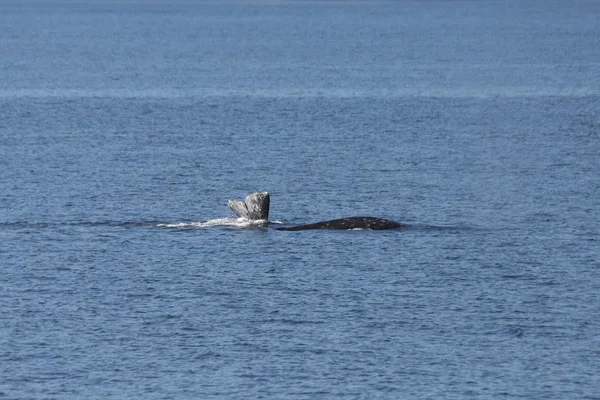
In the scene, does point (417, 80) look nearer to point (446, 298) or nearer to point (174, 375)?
point (446, 298)

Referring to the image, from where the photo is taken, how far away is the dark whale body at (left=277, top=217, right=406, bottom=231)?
5600cm

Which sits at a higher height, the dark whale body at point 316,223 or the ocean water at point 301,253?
the dark whale body at point 316,223

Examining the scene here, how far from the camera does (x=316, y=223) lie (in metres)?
56.9

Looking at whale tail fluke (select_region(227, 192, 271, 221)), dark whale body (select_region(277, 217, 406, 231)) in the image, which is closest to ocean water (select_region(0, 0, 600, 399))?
dark whale body (select_region(277, 217, 406, 231))

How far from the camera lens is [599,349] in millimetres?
39531

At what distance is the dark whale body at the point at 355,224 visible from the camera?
56.0 meters

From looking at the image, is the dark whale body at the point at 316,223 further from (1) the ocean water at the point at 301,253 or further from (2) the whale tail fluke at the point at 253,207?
(1) the ocean water at the point at 301,253

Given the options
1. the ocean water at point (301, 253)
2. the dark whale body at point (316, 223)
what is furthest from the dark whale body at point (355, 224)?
the ocean water at point (301, 253)

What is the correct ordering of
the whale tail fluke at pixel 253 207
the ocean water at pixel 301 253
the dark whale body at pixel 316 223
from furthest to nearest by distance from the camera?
the whale tail fluke at pixel 253 207, the dark whale body at pixel 316 223, the ocean water at pixel 301 253

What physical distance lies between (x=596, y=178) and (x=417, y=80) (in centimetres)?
6506

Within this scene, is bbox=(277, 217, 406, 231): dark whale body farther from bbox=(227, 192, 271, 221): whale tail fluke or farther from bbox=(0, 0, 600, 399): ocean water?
bbox=(227, 192, 271, 221): whale tail fluke

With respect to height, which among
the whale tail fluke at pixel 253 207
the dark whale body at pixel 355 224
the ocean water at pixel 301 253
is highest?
the whale tail fluke at pixel 253 207

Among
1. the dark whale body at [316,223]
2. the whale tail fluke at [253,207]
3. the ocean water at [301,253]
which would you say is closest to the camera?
the ocean water at [301,253]

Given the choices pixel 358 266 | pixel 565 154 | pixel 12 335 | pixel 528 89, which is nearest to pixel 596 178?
pixel 565 154
